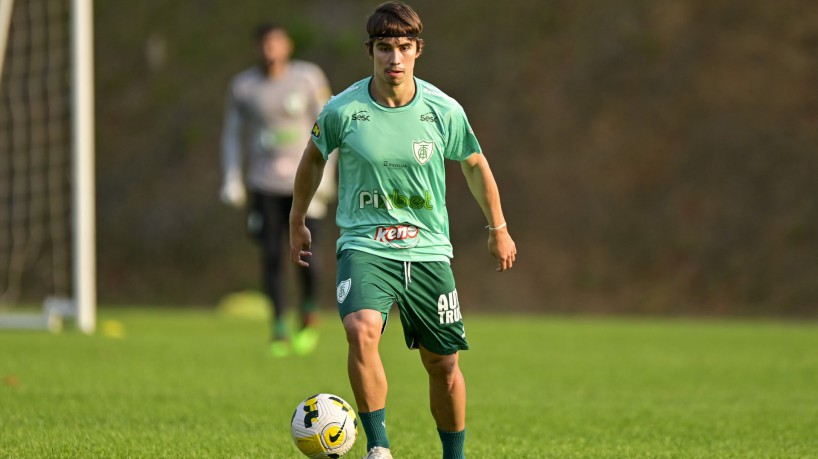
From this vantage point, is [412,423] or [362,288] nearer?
[362,288]

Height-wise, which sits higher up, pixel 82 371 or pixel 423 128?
pixel 423 128

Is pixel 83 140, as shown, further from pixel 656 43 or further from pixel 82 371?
pixel 656 43

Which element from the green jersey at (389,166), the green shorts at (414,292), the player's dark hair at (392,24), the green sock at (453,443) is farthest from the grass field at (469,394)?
the player's dark hair at (392,24)

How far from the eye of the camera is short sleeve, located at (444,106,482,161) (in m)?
4.96

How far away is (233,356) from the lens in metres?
10.4

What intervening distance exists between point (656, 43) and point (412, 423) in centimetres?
1655

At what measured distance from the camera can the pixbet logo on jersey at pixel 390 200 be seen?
4875 mm

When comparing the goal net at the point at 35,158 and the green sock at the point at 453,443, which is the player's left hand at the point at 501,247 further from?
the goal net at the point at 35,158

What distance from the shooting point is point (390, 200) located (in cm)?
488

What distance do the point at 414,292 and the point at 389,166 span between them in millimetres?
507

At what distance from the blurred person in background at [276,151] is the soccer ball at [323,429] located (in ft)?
18.3

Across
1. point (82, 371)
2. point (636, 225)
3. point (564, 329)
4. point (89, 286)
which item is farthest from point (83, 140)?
point (636, 225)

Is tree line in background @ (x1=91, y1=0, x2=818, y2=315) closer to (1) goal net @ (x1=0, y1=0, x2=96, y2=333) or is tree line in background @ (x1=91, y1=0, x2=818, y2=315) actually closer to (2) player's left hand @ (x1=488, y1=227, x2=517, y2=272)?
(1) goal net @ (x1=0, y1=0, x2=96, y2=333)

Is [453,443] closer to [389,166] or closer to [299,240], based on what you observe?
[299,240]
